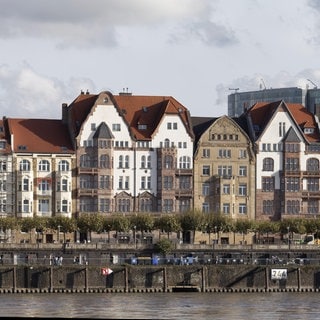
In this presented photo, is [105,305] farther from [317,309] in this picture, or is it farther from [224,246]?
[224,246]

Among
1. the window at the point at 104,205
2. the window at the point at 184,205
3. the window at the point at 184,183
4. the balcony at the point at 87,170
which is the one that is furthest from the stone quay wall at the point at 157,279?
the window at the point at 184,183

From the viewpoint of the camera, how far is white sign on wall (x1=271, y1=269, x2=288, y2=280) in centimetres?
17050

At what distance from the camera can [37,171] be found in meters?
195

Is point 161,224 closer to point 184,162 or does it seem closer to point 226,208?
point 184,162

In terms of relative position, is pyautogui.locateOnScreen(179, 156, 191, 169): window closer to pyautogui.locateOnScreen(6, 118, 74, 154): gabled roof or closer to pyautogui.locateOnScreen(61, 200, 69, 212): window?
pyautogui.locateOnScreen(6, 118, 74, 154): gabled roof

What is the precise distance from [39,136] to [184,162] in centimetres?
1492

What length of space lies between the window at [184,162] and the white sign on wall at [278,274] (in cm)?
3066

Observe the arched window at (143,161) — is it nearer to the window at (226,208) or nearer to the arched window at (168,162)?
the arched window at (168,162)

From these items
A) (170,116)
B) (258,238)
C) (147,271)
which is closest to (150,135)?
(170,116)

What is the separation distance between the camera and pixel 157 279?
168500 mm

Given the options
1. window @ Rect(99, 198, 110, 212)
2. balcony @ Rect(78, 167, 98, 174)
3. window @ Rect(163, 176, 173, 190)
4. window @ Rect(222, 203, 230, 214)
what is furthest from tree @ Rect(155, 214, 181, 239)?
balcony @ Rect(78, 167, 98, 174)

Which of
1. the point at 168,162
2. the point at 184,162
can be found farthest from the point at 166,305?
the point at 184,162

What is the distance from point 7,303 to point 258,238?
2205 inches

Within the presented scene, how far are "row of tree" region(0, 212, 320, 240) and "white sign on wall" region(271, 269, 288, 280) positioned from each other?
21.1m
